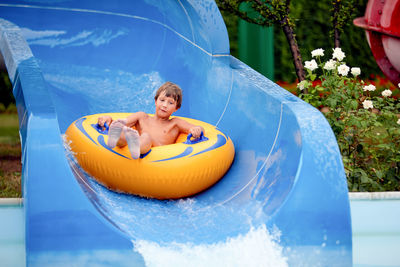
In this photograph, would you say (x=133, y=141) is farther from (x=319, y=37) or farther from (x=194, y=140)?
(x=319, y=37)

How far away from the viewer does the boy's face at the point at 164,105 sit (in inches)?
86.8

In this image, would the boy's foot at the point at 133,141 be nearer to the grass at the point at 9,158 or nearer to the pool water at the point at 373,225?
the pool water at the point at 373,225

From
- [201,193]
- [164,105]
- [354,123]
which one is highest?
[164,105]

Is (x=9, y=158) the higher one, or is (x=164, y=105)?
(x=164, y=105)

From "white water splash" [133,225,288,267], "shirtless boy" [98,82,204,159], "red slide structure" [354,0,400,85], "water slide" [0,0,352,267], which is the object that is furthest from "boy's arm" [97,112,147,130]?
"red slide structure" [354,0,400,85]

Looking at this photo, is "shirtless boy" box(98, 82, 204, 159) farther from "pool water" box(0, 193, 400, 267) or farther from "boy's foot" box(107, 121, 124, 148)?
"pool water" box(0, 193, 400, 267)

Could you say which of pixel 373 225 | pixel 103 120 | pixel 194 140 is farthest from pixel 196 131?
pixel 373 225

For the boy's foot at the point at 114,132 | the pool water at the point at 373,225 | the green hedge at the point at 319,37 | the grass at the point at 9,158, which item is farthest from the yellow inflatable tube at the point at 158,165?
the green hedge at the point at 319,37

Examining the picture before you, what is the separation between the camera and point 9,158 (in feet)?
12.8

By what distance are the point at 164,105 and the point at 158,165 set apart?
0.33 metres

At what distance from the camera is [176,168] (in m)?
1.98

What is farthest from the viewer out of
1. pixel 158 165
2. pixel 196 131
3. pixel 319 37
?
pixel 319 37

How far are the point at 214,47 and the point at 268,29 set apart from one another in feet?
5.89

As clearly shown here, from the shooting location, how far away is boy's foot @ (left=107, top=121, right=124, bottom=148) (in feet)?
6.10
